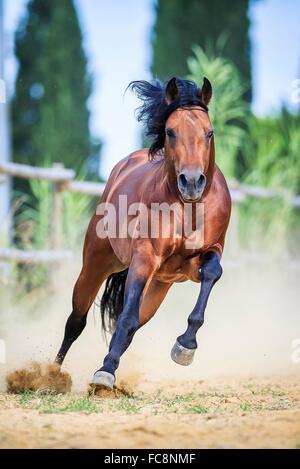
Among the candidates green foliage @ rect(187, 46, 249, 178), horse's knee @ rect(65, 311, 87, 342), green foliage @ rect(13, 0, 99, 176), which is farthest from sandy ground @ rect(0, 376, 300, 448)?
green foliage @ rect(13, 0, 99, 176)

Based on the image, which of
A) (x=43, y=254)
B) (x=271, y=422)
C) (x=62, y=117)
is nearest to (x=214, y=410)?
(x=271, y=422)

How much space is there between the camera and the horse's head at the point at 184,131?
432cm

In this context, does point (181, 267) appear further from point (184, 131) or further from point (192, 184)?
point (184, 131)

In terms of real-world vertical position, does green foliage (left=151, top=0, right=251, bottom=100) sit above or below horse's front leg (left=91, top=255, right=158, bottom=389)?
above

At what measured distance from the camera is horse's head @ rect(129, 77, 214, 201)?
4.32 meters

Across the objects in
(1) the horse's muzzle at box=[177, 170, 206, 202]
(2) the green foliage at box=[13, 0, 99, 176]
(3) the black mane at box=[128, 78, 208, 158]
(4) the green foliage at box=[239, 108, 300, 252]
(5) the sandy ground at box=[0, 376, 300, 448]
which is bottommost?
(5) the sandy ground at box=[0, 376, 300, 448]

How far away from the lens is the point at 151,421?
346 cm

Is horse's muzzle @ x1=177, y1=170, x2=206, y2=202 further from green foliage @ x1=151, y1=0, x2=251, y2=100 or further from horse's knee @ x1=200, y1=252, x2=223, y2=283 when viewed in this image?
green foliage @ x1=151, y1=0, x2=251, y2=100

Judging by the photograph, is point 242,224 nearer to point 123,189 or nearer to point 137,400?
point 123,189

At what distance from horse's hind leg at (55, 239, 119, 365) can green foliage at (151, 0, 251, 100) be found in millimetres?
8228

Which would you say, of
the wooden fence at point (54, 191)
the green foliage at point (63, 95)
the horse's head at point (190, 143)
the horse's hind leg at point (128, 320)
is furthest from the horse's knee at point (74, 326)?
the green foliage at point (63, 95)

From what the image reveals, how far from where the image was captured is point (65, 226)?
8688 mm

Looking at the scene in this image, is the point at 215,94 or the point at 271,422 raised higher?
the point at 215,94
